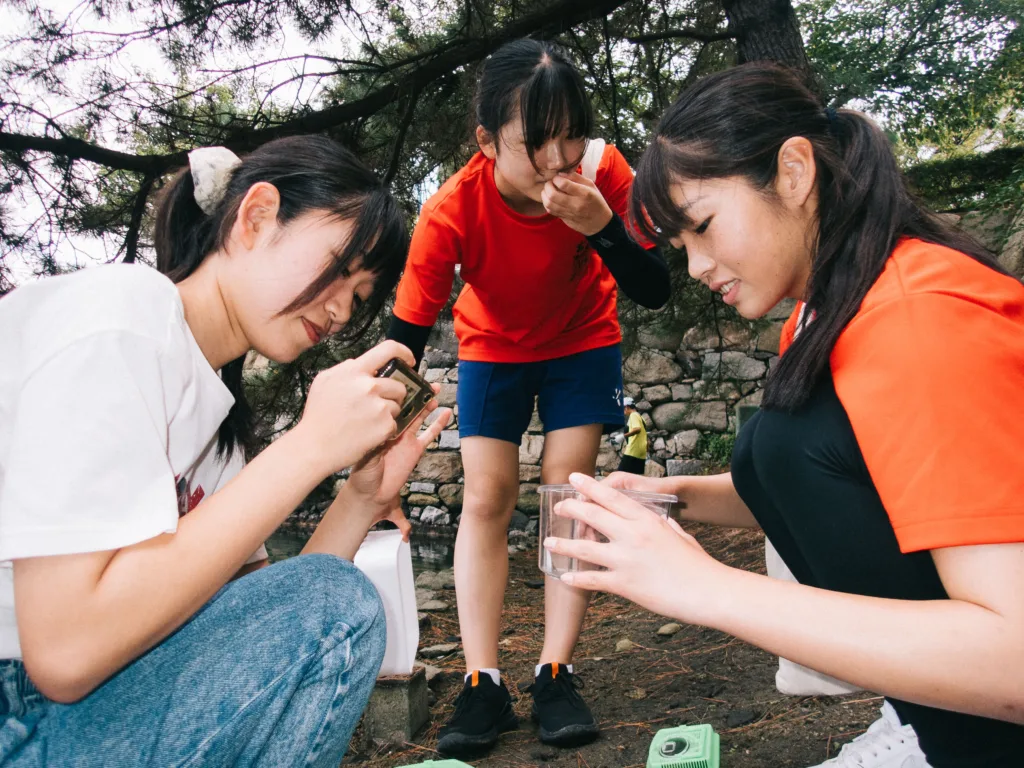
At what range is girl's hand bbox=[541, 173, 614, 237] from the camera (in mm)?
1683

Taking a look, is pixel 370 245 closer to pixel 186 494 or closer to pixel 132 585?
pixel 186 494

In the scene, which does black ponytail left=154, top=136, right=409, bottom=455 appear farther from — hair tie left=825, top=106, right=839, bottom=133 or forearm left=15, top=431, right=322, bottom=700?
hair tie left=825, top=106, right=839, bottom=133

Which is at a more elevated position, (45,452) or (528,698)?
(45,452)

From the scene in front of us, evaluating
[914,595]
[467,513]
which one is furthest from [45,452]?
[467,513]

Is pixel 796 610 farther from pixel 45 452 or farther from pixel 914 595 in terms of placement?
pixel 45 452

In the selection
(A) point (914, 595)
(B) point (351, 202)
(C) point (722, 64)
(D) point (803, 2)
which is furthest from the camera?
(D) point (803, 2)

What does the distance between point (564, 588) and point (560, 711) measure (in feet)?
0.90

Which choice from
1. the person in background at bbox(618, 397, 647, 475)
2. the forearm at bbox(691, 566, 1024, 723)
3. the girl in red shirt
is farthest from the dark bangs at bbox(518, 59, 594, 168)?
the person in background at bbox(618, 397, 647, 475)

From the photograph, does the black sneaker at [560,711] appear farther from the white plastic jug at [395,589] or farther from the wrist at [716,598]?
the wrist at [716,598]

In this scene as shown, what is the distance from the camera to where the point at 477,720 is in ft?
5.66

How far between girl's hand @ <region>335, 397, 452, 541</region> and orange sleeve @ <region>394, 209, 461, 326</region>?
55 cm

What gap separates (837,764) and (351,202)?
48.5 inches

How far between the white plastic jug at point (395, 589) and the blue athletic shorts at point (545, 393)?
1.95 ft

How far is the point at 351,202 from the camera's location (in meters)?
1.24
